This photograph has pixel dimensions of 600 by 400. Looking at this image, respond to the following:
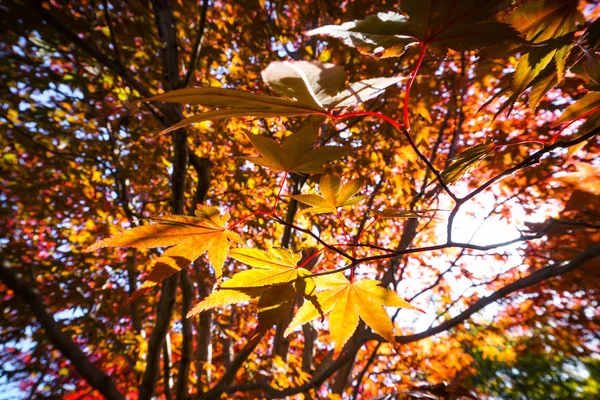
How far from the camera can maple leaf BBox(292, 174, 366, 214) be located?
86cm

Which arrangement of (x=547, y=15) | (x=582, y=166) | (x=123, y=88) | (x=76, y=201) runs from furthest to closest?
(x=76, y=201), (x=123, y=88), (x=582, y=166), (x=547, y=15)

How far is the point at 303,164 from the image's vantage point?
76 centimetres

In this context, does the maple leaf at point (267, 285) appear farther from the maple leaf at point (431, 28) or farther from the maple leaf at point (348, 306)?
the maple leaf at point (431, 28)

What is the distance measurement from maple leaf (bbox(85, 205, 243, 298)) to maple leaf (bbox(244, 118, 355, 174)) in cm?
24

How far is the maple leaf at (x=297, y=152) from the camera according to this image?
70 cm

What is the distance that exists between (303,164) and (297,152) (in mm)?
46

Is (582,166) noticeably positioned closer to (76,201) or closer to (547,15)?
(547,15)

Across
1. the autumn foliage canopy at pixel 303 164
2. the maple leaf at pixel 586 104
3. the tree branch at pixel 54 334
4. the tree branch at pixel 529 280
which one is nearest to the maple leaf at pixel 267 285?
the autumn foliage canopy at pixel 303 164

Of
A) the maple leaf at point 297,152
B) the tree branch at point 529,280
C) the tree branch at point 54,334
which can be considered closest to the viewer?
the maple leaf at point 297,152

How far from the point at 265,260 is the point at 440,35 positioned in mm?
673

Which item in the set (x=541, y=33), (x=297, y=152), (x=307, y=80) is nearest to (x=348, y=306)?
(x=297, y=152)

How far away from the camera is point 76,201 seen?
527 cm

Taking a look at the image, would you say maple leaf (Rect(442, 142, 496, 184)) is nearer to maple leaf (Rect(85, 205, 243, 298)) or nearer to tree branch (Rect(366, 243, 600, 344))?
maple leaf (Rect(85, 205, 243, 298))

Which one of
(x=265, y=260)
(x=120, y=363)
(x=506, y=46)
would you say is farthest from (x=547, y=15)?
(x=120, y=363)
